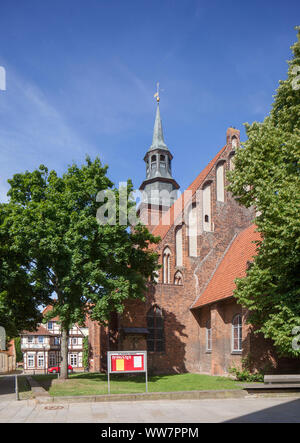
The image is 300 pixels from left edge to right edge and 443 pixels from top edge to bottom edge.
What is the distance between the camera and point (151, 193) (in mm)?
38812

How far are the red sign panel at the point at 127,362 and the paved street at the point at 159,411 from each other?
1659 millimetres

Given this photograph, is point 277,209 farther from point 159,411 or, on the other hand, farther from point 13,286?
point 13,286

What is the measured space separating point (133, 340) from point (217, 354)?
4.67 meters

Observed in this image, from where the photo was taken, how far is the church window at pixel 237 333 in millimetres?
19875

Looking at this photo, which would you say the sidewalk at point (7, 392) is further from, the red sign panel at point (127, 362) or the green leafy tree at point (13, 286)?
the red sign panel at point (127, 362)

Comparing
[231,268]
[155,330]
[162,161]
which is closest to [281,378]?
[231,268]

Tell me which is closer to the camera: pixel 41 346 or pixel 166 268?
pixel 166 268

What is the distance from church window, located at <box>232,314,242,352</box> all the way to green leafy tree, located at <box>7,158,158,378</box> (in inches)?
216

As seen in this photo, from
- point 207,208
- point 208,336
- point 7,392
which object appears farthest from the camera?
point 207,208

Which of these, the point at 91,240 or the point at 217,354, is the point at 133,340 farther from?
the point at 91,240

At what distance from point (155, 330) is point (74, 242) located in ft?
31.4

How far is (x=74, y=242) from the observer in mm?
16594

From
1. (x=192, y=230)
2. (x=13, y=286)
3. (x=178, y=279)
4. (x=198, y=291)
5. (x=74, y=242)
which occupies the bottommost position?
(x=198, y=291)
